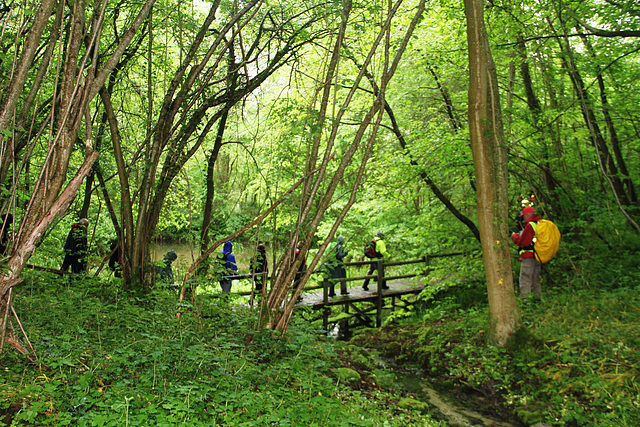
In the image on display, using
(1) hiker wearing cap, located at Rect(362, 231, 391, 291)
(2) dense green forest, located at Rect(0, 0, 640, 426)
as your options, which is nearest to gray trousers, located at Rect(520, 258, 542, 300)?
(2) dense green forest, located at Rect(0, 0, 640, 426)

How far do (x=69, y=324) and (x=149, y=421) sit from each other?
1732 mm

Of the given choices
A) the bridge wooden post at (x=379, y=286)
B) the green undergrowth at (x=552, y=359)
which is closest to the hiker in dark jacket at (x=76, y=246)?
the green undergrowth at (x=552, y=359)

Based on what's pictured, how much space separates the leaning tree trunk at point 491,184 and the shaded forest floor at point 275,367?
16.4 inches

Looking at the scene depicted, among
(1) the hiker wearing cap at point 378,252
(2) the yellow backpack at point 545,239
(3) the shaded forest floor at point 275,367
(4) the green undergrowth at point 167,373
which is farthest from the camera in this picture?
(1) the hiker wearing cap at point 378,252

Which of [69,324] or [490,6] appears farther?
[490,6]

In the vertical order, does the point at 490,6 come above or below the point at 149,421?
above

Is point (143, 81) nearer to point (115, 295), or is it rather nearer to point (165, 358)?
point (115, 295)

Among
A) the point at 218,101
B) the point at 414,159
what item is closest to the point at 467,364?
the point at 414,159

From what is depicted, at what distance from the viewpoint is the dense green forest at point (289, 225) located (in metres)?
2.93

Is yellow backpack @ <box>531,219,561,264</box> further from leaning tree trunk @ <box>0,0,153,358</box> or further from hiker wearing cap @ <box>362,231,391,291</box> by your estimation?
leaning tree trunk @ <box>0,0,153,358</box>

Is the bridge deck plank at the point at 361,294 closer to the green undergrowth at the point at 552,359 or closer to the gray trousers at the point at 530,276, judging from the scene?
the green undergrowth at the point at 552,359

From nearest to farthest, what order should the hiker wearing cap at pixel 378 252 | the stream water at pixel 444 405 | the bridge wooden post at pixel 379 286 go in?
the stream water at pixel 444 405 < the bridge wooden post at pixel 379 286 < the hiker wearing cap at pixel 378 252

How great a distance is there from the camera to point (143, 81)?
834cm

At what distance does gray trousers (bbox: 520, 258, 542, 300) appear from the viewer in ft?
23.6
